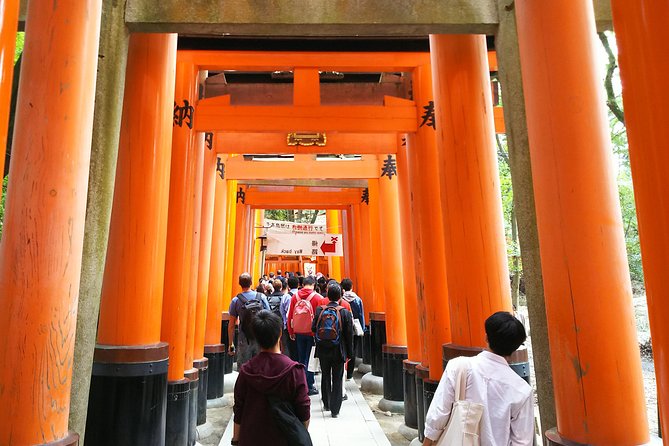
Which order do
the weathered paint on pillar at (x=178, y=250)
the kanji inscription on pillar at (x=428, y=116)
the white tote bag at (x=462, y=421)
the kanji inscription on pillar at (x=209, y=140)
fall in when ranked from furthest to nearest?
1. the kanji inscription on pillar at (x=209, y=140)
2. the kanji inscription on pillar at (x=428, y=116)
3. the weathered paint on pillar at (x=178, y=250)
4. the white tote bag at (x=462, y=421)

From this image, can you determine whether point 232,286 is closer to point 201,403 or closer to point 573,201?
point 201,403

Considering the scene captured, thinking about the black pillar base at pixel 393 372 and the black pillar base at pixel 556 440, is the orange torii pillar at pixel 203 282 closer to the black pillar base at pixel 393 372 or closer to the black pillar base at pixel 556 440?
the black pillar base at pixel 393 372

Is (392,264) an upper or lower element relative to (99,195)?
lower

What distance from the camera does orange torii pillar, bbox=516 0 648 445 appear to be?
2.19 meters

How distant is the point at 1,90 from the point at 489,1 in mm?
3069

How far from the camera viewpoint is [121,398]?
3418 mm

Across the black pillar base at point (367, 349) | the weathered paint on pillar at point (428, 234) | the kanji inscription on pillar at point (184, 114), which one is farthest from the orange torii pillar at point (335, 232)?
the kanji inscription on pillar at point (184, 114)

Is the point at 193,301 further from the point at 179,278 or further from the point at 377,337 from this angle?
the point at 377,337

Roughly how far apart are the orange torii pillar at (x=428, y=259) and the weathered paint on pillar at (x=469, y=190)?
0.52 meters

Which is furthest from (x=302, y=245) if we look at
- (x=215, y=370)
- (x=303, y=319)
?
(x=303, y=319)

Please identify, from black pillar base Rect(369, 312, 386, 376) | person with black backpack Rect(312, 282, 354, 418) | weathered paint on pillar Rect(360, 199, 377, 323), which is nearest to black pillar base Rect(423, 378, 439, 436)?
person with black backpack Rect(312, 282, 354, 418)

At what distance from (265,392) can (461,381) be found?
95 centimetres

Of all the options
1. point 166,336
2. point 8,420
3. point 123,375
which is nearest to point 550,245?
point 8,420

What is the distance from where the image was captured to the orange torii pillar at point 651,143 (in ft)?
4.40
